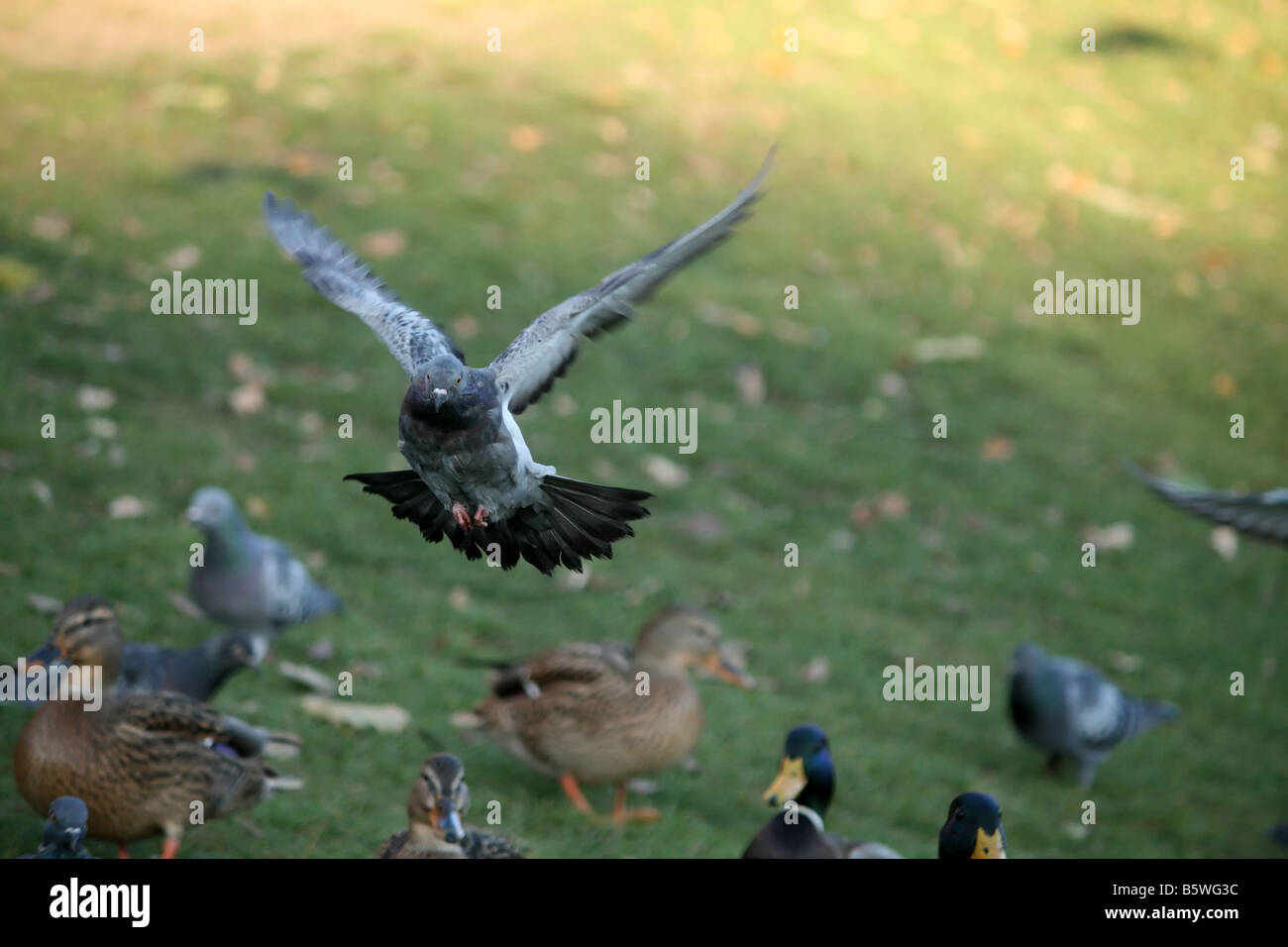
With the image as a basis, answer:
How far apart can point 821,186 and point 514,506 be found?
10.0 m

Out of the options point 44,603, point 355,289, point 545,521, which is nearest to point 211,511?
point 44,603

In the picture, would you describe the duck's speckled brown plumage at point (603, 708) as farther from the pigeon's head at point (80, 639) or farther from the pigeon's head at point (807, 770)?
the pigeon's head at point (80, 639)

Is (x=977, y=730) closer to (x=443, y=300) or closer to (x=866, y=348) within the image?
(x=866, y=348)

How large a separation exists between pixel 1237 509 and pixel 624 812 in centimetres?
323

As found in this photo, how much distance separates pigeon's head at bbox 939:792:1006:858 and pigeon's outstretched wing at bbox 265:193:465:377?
263cm

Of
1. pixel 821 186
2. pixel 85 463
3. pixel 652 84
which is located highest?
pixel 652 84

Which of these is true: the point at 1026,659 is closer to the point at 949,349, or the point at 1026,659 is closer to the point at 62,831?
the point at 949,349

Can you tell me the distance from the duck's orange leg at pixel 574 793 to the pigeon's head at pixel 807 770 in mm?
1124

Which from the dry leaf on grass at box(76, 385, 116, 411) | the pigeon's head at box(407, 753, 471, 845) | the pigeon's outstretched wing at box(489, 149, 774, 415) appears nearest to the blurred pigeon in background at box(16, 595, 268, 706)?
the pigeon's head at box(407, 753, 471, 845)

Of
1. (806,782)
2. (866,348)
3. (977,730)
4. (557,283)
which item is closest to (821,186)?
(866,348)

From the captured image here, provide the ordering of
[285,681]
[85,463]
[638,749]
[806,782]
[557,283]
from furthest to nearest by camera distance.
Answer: [557,283], [85,463], [285,681], [638,749], [806,782]

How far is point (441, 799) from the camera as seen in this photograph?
17.0 ft

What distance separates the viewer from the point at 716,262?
43.2 ft

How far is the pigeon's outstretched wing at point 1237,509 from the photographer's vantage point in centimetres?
611
